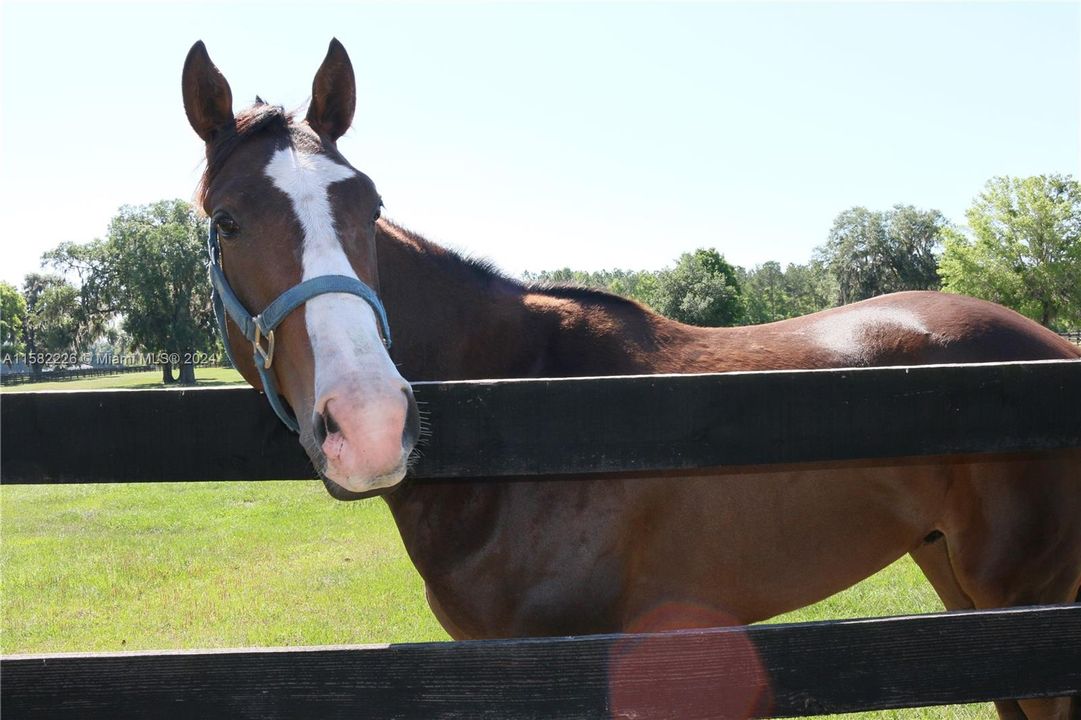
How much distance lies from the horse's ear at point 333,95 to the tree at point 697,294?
66.0 m

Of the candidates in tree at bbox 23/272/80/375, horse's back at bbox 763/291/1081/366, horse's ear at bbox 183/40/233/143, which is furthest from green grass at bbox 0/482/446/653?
tree at bbox 23/272/80/375

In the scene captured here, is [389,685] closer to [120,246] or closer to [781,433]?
[781,433]

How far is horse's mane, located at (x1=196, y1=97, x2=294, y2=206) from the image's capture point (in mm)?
2314

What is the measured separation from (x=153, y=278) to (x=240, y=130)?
204ft

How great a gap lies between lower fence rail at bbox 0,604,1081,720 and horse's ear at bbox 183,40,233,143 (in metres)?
1.60

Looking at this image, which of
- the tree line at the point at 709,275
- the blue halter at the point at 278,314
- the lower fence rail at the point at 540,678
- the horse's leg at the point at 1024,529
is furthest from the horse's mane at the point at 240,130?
the tree line at the point at 709,275

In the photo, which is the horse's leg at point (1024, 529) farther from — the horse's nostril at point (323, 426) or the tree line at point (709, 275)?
the tree line at point (709, 275)

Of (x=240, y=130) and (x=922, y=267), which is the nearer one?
(x=240, y=130)

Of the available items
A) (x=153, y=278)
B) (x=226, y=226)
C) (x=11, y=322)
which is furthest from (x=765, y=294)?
(x=226, y=226)

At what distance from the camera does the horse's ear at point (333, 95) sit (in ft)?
8.30

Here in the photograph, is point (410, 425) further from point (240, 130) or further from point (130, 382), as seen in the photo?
point (130, 382)

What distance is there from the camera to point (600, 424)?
68.9 inches

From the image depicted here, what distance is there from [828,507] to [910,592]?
434 cm

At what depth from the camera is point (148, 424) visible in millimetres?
1774
